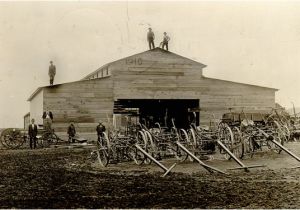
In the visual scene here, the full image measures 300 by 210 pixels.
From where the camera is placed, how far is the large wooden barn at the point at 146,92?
25.0 m

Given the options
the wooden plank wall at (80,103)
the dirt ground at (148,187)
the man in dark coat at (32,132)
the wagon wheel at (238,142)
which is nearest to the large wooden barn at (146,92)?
the wooden plank wall at (80,103)

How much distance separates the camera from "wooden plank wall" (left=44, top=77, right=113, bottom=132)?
2483cm

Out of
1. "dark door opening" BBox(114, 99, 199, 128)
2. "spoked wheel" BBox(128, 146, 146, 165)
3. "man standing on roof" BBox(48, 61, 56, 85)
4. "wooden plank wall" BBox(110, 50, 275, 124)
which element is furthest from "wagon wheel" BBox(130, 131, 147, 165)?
"man standing on roof" BBox(48, 61, 56, 85)

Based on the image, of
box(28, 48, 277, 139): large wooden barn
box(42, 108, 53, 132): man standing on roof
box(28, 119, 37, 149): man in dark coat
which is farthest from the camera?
box(28, 48, 277, 139): large wooden barn

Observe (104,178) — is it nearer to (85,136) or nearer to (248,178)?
(248,178)

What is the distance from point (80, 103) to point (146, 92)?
3906 millimetres

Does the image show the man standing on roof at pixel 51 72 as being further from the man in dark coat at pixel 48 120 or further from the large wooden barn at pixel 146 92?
the man in dark coat at pixel 48 120

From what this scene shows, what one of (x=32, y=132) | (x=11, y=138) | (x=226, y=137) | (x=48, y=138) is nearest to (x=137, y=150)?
(x=226, y=137)

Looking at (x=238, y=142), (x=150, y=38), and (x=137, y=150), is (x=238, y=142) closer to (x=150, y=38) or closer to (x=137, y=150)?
(x=137, y=150)

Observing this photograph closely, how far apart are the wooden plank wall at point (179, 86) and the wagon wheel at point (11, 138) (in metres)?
5.84

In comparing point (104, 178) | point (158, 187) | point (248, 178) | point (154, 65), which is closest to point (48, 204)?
point (158, 187)

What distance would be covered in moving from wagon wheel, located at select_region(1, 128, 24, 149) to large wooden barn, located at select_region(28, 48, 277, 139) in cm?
206

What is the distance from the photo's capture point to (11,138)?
77.9 feet

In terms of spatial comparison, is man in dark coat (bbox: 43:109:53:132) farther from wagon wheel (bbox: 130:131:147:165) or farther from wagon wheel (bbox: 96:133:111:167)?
wagon wheel (bbox: 130:131:147:165)
